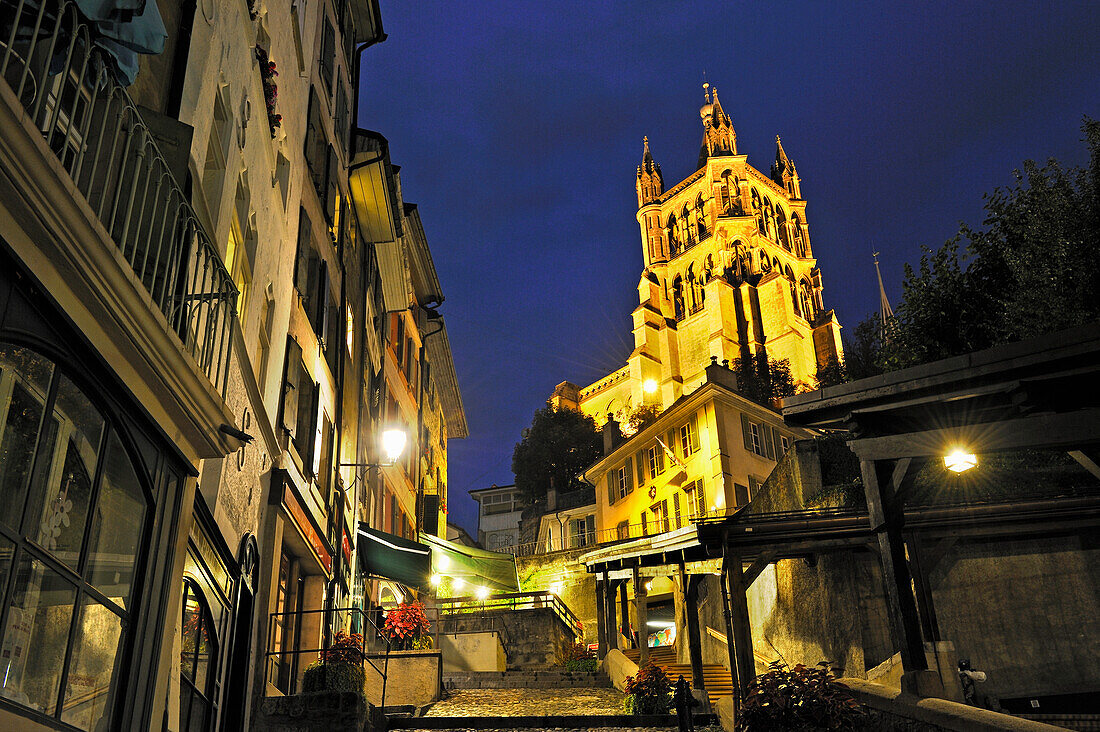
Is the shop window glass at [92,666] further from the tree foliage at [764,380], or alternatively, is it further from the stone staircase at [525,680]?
the tree foliage at [764,380]

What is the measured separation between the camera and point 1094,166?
67.8 ft

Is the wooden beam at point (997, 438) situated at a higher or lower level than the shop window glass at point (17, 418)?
higher

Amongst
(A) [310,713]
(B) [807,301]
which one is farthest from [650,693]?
(B) [807,301]

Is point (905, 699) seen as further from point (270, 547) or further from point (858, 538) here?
point (858, 538)

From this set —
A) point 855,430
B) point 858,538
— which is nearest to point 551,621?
point 858,538

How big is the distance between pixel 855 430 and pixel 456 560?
50.7 feet

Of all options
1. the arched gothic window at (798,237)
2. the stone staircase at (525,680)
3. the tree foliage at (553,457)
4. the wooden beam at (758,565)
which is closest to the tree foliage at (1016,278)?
the wooden beam at (758,565)

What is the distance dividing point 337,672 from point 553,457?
5594 cm

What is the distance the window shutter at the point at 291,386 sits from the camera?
1251 cm

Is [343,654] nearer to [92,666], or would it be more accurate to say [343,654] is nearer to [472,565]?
[92,666]

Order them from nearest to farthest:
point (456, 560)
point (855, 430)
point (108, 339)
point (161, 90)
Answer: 1. point (108, 339)
2. point (161, 90)
3. point (855, 430)
4. point (456, 560)

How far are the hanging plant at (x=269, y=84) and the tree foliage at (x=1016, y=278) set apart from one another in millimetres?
17384

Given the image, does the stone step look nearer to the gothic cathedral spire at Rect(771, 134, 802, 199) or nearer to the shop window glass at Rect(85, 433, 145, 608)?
the shop window glass at Rect(85, 433, 145, 608)

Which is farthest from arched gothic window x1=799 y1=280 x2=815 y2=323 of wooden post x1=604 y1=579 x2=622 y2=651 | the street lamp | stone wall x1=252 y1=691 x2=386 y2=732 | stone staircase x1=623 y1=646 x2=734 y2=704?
stone wall x1=252 y1=691 x2=386 y2=732
